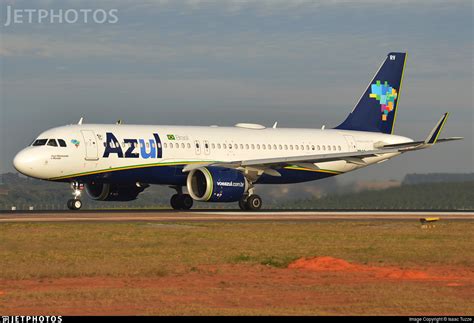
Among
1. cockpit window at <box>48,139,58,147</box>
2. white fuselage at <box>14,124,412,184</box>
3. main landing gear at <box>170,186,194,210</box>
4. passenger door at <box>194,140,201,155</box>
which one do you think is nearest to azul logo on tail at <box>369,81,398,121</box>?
white fuselage at <box>14,124,412,184</box>

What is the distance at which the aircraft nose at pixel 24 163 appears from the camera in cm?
4672

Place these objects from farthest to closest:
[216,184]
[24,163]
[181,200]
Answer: [181,200]
[216,184]
[24,163]

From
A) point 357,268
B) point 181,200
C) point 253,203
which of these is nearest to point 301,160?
point 253,203

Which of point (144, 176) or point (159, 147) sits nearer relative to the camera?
point (144, 176)

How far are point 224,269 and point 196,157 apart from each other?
27157mm

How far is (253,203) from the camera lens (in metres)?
51.7

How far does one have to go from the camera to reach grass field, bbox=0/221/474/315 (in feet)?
61.9

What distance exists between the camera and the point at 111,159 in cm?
4797

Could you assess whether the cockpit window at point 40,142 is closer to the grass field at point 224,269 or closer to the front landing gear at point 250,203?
the front landing gear at point 250,203

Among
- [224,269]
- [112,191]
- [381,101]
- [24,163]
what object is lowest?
[224,269]

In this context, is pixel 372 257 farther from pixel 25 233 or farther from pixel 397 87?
pixel 397 87

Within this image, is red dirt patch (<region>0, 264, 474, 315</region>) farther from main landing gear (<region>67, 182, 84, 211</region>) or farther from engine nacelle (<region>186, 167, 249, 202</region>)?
main landing gear (<region>67, 182, 84, 211</region>)

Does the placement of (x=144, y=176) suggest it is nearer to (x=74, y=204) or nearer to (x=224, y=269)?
(x=74, y=204)

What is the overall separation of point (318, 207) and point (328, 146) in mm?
5122
